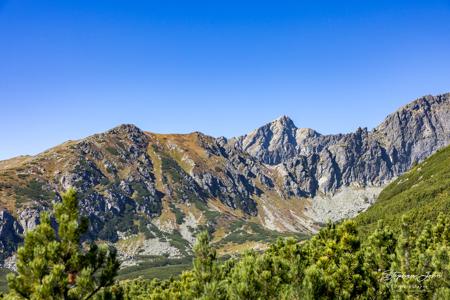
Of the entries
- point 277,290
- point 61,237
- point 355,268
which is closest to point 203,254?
point 277,290

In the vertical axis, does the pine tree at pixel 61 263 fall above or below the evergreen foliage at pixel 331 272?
above

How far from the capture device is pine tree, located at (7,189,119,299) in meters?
25.2

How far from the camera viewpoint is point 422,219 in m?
170

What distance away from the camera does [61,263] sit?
26.3 meters

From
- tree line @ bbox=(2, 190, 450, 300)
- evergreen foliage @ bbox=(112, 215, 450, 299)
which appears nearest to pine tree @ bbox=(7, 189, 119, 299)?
tree line @ bbox=(2, 190, 450, 300)

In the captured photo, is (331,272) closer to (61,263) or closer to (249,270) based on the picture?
(249,270)

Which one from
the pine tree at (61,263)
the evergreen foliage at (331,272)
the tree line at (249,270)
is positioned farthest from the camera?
the evergreen foliage at (331,272)

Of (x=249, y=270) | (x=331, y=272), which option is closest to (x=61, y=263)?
(x=249, y=270)

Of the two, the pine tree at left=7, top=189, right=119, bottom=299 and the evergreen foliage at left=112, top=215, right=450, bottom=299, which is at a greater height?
the pine tree at left=7, top=189, right=119, bottom=299

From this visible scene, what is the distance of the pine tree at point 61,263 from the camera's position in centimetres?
2525

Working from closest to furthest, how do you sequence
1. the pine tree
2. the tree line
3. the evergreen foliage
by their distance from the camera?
1. the pine tree
2. the tree line
3. the evergreen foliage

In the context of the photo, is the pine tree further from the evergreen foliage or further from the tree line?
the evergreen foliage

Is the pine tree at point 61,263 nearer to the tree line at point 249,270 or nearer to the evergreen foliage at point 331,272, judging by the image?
the tree line at point 249,270

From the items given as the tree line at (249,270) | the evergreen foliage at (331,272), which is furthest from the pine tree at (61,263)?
the evergreen foliage at (331,272)
